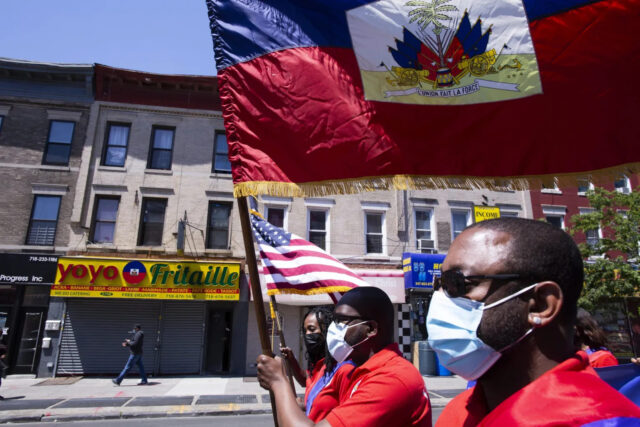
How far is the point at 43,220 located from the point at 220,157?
24.1ft

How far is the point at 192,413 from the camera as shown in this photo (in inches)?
381

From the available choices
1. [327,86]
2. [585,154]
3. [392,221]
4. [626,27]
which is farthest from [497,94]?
[392,221]

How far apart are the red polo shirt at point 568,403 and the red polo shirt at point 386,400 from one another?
0.84 meters

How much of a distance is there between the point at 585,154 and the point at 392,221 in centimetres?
1531

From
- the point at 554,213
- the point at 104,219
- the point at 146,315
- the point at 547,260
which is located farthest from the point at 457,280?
the point at 554,213

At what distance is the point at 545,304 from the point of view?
1.45 metres

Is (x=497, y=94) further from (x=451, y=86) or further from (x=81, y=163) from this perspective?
(x=81, y=163)

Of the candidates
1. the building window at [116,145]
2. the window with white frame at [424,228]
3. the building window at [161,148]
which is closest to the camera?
the building window at [116,145]

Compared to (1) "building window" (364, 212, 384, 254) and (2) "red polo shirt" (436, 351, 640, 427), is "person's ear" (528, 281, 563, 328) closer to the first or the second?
(2) "red polo shirt" (436, 351, 640, 427)

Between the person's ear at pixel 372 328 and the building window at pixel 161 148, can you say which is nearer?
the person's ear at pixel 372 328

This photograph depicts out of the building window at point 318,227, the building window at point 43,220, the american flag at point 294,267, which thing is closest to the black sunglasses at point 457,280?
the american flag at point 294,267

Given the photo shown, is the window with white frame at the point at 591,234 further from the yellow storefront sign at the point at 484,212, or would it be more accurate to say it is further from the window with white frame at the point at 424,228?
the window with white frame at the point at 424,228

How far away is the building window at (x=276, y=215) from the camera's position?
57.4ft

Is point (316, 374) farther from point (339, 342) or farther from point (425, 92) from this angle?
point (425, 92)
